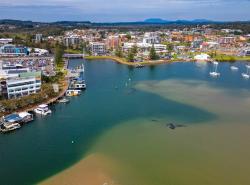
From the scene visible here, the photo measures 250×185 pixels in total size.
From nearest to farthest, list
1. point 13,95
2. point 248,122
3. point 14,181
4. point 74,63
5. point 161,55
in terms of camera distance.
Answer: point 14,181, point 248,122, point 13,95, point 74,63, point 161,55

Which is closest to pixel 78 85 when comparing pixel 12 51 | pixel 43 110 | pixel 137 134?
pixel 43 110

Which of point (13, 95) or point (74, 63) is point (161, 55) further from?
point (13, 95)

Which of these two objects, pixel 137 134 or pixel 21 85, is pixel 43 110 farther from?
pixel 137 134

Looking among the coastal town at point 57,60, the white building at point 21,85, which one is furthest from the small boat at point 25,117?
the white building at point 21,85

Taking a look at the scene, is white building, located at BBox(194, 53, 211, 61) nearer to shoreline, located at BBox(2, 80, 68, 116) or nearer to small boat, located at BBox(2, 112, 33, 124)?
shoreline, located at BBox(2, 80, 68, 116)

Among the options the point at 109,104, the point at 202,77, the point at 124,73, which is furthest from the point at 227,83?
the point at 109,104

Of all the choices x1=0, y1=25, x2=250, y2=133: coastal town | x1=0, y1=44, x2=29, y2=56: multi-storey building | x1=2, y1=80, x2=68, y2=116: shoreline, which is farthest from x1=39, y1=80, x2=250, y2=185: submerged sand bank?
x1=0, y1=44, x2=29, y2=56: multi-storey building
